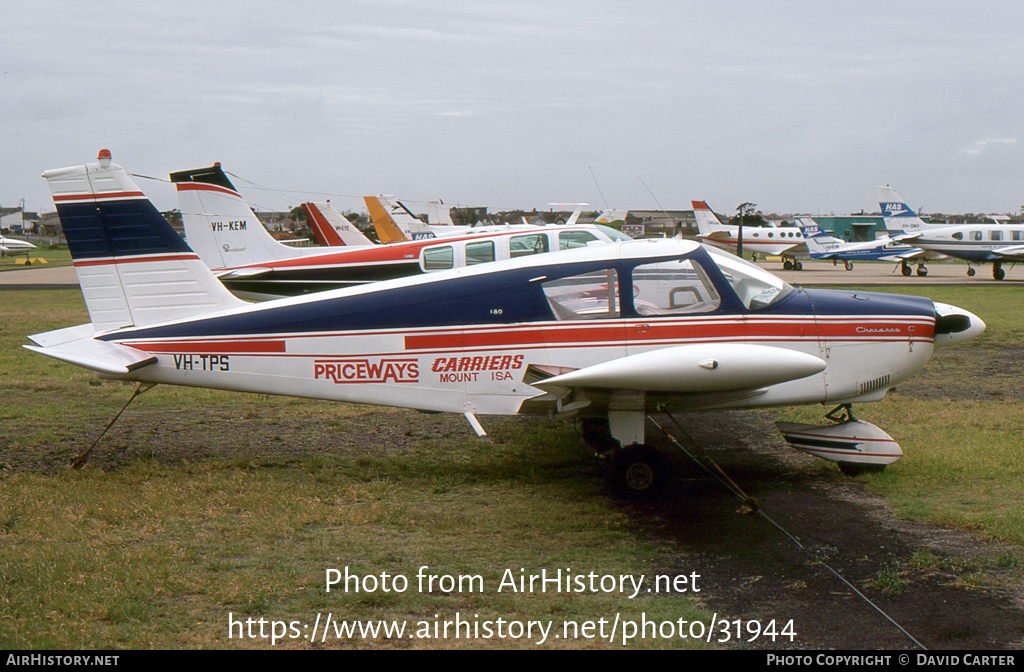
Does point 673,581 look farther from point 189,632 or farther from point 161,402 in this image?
point 161,402

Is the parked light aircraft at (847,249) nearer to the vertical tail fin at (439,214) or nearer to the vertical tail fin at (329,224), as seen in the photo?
the vertical tail fin at (439,214)

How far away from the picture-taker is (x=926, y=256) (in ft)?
130

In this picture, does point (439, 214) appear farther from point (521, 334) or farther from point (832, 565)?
point (832, 565)

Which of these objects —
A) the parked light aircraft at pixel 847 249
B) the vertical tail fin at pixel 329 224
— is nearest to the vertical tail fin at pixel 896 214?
the parked light aircraft at pixel 847 249

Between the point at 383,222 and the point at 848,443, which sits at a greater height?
the point at 383,222

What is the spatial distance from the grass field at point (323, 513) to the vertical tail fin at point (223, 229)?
22.3ft

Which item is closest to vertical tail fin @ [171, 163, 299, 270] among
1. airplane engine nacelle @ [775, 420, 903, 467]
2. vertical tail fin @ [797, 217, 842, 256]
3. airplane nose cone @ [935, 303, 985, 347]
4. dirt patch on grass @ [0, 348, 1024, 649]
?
dirt patch on grass @ [0, 348, 1024, 649]

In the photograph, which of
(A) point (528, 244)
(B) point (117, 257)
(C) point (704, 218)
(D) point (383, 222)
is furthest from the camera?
(C) point (704, 218)

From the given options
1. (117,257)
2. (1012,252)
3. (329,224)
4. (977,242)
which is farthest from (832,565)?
(977,242)

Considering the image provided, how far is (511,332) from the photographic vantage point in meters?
7.14

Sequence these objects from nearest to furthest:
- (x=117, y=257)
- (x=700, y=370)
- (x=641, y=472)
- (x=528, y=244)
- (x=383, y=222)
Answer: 1. (x=700, y=370)
2. (x=641, y=472)
3. (x=117, y=257)
4. (x=528, y=244)
5. (x=383, y=222)

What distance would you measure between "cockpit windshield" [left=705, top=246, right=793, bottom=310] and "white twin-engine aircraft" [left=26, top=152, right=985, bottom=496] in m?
0.02

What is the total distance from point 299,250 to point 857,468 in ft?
42.8

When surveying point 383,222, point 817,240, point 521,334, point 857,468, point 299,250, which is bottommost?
point 857,468
